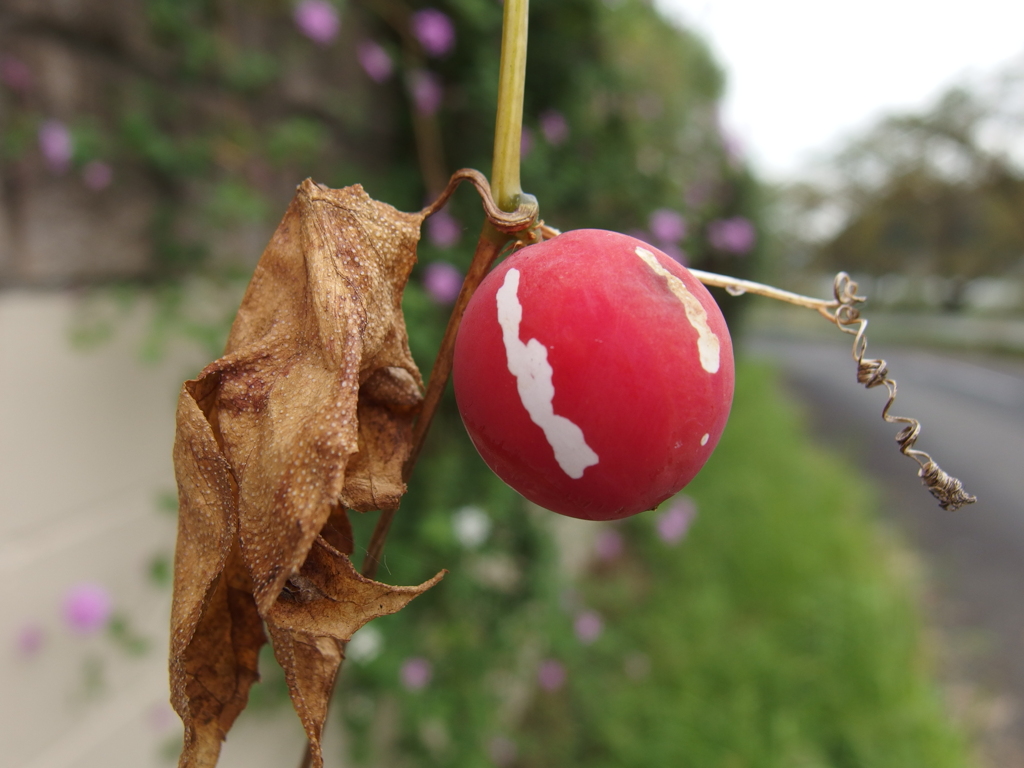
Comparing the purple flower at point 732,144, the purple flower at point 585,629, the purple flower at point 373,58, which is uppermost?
the purple flower at point 732,144

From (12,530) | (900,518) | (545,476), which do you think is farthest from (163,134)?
(900,518)

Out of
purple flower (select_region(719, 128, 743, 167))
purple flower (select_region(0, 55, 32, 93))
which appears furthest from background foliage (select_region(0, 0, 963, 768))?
purple flower (select_region(719, 128, 743, 167))

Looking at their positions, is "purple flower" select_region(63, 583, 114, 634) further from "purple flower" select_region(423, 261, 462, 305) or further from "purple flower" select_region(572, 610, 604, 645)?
"purple flower" select_region(572, 610, 604, 645)

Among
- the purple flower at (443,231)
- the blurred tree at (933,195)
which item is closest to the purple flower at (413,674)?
the purple flower at (443,231)

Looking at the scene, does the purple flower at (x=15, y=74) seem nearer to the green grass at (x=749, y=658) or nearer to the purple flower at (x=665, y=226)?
the purple flower at (x=665, y=226)

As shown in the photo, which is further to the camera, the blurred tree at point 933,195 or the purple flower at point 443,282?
the blurred tree at point 933,195

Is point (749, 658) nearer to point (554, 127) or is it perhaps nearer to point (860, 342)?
point (554, 127)

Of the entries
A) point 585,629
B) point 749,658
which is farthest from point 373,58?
point 749,658
